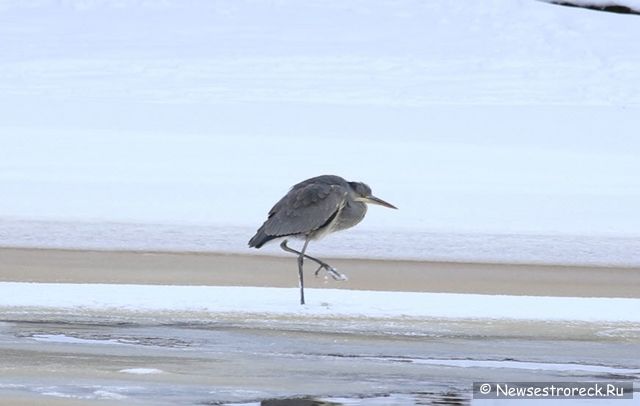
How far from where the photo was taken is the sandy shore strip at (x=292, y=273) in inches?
431

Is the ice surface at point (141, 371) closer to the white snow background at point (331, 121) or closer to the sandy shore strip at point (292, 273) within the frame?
the sandy shore strip at point (292, 273)

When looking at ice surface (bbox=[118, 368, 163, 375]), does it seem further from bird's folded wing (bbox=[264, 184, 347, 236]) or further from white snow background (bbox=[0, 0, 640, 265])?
white snow background (bbox=[0, 0, 640, 265])

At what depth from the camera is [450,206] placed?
14867 millimetres

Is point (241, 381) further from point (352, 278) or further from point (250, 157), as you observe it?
point (250, 157)

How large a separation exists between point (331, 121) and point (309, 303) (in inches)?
372

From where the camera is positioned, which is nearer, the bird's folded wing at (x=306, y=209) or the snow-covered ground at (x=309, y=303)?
the snow-covered ground at (x=309, y=303)

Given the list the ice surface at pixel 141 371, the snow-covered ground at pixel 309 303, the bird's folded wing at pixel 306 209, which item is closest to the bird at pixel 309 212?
the bird's folded wing at pixel 306 209

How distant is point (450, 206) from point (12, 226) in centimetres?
415

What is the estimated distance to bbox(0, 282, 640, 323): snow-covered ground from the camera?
9219 millimetres

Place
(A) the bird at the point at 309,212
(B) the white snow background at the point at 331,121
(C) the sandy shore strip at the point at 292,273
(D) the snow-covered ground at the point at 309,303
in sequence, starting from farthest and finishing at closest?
1. (B) the white snow background at the point at 331,121
2. (C) the sandy shore strip at the point at 292,273
3. (A) the bird at the point at 309,212
4. (D) the snow-covered ground at the point at 309,303

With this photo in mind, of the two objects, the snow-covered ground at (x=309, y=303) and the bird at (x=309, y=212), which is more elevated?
the bird at (x=309, y=212)

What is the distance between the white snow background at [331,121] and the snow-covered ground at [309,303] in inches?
107

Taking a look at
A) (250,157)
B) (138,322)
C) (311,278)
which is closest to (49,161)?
(250,157)

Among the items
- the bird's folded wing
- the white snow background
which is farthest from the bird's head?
the white snow background
